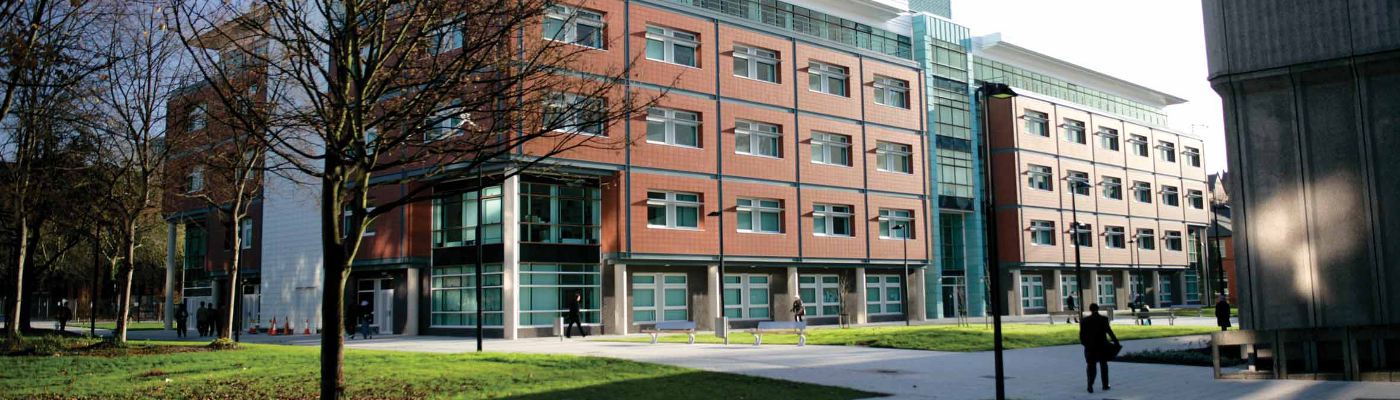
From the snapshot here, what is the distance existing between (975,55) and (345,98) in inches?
2266

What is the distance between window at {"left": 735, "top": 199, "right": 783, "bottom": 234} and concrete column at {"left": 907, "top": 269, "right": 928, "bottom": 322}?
1091 centimetres

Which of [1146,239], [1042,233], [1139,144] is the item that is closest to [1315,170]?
[1042,233]

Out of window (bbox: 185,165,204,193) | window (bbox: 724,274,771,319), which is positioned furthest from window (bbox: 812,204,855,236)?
window (bbox: 185,165,204,193)

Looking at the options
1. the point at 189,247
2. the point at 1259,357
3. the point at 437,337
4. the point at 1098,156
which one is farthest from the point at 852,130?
the point at 189,247

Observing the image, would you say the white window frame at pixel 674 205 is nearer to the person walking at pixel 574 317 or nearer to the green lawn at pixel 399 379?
the person walking at pixel 574 317

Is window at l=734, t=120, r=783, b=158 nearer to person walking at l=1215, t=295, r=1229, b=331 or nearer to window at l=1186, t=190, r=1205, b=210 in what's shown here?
person walking at l=1215, t=295, r=1229, b=331

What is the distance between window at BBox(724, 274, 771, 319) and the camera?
153 feet

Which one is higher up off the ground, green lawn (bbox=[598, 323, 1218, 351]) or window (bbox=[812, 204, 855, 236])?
window (bbox=[812, 204, 855, 236])

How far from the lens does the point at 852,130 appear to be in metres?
51.8

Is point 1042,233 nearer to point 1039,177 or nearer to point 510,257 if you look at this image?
point 1039,177

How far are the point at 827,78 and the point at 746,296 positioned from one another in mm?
11696

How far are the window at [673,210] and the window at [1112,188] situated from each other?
39009 mm

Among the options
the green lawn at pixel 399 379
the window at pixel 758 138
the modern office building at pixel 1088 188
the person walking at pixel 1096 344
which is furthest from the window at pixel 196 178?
the modern office building at pixel 1088 188

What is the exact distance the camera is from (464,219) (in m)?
41.4
